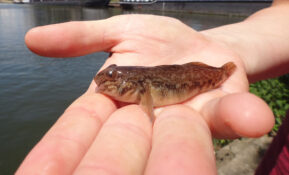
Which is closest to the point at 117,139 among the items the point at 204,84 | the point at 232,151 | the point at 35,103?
the point at 204,84

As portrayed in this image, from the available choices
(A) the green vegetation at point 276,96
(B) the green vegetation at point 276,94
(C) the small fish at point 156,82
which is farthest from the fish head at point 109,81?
(B) the green vegetation at point 276,94

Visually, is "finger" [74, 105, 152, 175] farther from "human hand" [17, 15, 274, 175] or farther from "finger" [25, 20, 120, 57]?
"finger" [25, 20, 120, 57]

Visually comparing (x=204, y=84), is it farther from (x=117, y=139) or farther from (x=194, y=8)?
(x=194, y=8)

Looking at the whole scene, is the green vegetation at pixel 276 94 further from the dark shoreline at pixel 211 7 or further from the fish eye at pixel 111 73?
the dark shoreline at pixel 211 7

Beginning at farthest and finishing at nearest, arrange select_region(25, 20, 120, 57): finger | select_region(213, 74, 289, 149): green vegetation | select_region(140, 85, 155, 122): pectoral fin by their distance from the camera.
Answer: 1. select_region(213, 74, 289, 149): green vegetation
2. select_region(25, 20, 120, 57): finger
3. select_region(140, 85, 155, 122): pectoral fin

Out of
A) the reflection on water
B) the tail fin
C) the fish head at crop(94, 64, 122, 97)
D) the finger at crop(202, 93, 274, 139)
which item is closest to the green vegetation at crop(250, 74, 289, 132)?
the tail fin

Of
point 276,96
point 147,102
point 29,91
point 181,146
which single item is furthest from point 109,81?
point 29,91
